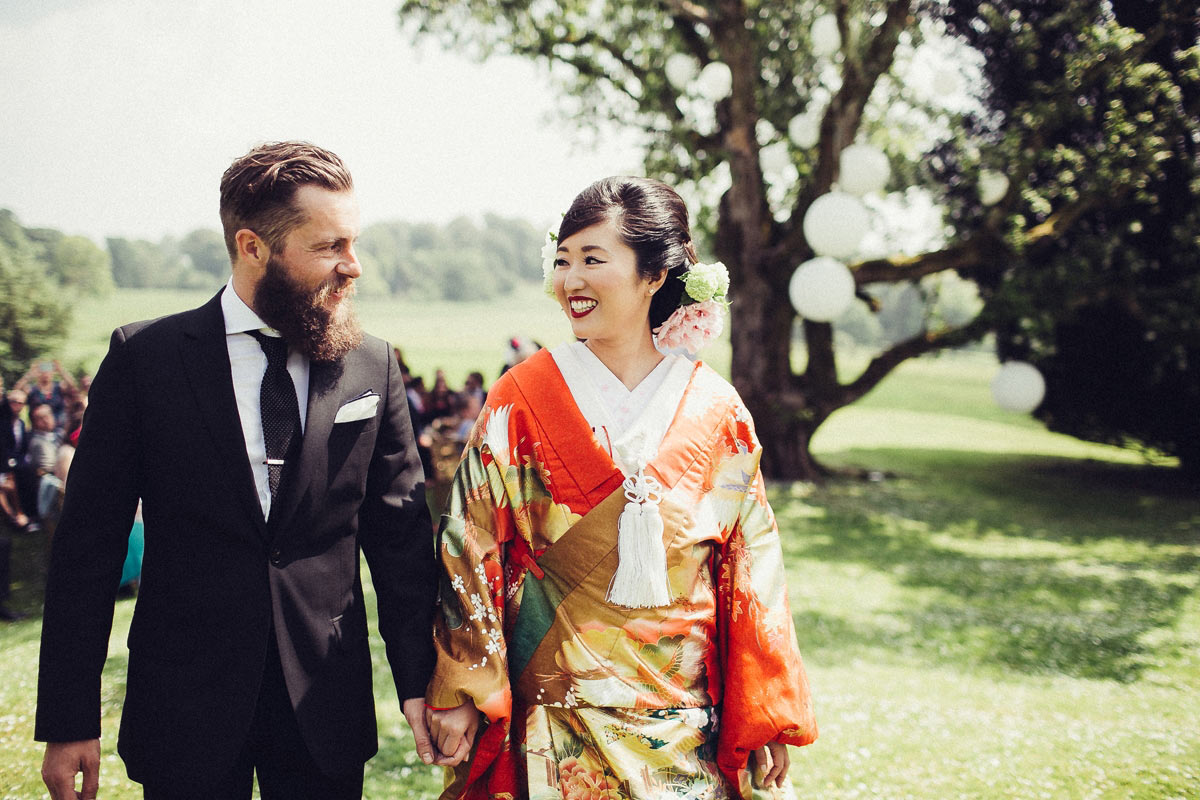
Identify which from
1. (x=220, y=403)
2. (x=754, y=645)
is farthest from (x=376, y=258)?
(x=754, y=645)

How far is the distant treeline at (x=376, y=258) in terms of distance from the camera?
27.1 ft

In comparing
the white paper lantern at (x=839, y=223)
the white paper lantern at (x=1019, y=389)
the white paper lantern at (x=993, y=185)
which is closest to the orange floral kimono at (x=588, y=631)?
the white paper lantern at (x=839, y=223)

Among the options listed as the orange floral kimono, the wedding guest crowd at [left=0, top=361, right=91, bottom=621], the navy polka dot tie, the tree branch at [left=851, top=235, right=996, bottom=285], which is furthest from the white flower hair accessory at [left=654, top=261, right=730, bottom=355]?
the tree branch at [left=851, top=235, right=996, bottom=285]

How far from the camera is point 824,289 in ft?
24.6

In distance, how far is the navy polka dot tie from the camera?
5.58 feet

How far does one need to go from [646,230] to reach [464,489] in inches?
32.3

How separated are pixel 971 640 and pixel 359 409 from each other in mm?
4972

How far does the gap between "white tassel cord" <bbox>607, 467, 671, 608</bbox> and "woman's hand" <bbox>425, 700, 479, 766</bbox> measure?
0.44 m

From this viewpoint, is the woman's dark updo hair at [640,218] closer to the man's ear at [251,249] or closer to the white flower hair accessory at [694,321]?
the white flower hair accessory at [694,321]

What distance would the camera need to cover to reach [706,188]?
38.8 feet

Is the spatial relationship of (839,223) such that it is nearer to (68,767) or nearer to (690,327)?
(690,327)

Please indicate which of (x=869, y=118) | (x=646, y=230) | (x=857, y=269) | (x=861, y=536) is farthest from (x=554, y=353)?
(x=869, y=118)

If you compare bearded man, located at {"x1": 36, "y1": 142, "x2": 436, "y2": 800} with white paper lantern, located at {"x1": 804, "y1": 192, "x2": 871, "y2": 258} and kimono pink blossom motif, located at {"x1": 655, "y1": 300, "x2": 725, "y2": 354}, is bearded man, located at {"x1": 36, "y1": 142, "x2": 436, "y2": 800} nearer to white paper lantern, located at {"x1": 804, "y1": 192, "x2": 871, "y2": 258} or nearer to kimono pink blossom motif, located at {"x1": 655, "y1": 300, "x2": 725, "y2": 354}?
kimono pink blossom motif, located at {"x1": 655, "y1": 300, "x2": 725, "y2": 354}

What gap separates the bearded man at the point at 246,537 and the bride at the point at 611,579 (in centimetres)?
18
